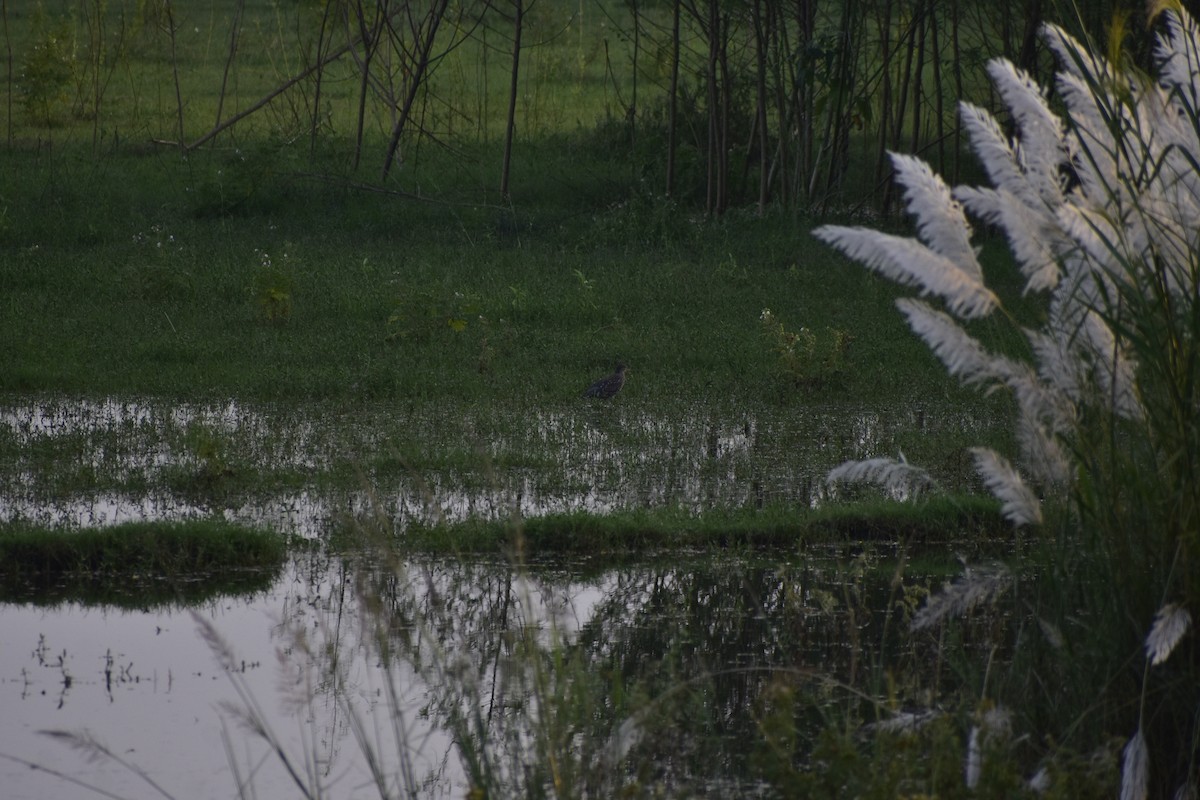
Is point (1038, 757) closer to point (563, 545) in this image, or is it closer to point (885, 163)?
point (563, 545)

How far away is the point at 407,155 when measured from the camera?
43.5 ft

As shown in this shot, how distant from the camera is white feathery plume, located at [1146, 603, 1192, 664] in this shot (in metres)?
2.43

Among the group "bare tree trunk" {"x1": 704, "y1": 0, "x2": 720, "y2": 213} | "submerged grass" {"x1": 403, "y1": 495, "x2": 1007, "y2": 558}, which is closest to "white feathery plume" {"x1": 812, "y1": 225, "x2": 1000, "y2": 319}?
"submerged grass" {"x1": 403, "y1": 495, "x2": 1007, "y2": 558}

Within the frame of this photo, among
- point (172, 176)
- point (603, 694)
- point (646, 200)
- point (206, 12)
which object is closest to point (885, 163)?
point (646, 200)

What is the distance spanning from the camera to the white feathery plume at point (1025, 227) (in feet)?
8.58

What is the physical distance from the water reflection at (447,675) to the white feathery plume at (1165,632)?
62 centimetres

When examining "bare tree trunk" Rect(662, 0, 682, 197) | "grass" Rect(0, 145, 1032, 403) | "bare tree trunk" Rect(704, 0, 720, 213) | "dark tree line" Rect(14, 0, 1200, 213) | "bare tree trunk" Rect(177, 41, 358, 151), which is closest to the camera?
"grass" Rect(0, 145, 1032, 403)

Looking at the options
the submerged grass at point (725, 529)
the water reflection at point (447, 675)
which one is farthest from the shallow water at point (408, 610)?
the submerged grass at point (725, 529)

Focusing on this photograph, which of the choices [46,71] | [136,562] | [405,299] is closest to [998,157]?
[136,562]

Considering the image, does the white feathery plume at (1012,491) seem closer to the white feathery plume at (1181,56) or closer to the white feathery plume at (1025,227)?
the white feathery plume at (1025,227)

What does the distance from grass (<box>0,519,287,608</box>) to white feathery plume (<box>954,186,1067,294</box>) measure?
113 inches

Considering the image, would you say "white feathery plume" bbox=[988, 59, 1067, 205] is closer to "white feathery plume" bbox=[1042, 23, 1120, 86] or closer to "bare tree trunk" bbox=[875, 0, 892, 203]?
"white feathery plume" bbox=[1042, 23, 1120, 86]

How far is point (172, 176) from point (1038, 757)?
1046 cm

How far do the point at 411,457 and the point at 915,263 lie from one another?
12.4 feet
